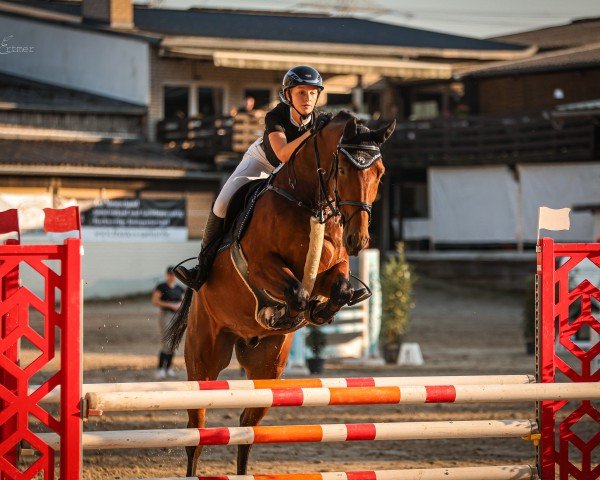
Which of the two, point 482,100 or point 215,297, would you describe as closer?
point 215,297

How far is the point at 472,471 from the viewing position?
593 centimetres

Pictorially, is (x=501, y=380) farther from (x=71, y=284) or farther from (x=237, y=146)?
(x=237, y=146)

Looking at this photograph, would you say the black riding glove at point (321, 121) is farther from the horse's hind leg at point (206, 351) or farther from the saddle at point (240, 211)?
the horse's hind leg at point (206, 351)

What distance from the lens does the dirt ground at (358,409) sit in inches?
342

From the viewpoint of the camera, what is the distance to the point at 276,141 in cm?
693

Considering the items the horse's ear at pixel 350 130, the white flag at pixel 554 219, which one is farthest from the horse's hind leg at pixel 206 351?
the white flag at pixel 554 219

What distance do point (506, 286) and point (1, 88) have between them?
15.6m

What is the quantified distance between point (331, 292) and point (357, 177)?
90 cm

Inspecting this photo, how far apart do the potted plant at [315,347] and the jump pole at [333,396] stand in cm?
913

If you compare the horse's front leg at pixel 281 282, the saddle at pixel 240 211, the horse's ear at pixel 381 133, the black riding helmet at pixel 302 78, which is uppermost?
the black riding helmet at pixel 302 78

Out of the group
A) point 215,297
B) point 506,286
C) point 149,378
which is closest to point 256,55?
point 506,286

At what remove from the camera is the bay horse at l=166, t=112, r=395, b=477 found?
6000 mm

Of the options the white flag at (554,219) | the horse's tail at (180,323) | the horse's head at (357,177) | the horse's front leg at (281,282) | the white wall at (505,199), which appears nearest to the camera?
the horse's head at (357,177)

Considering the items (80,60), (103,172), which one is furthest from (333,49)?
(103,172)
